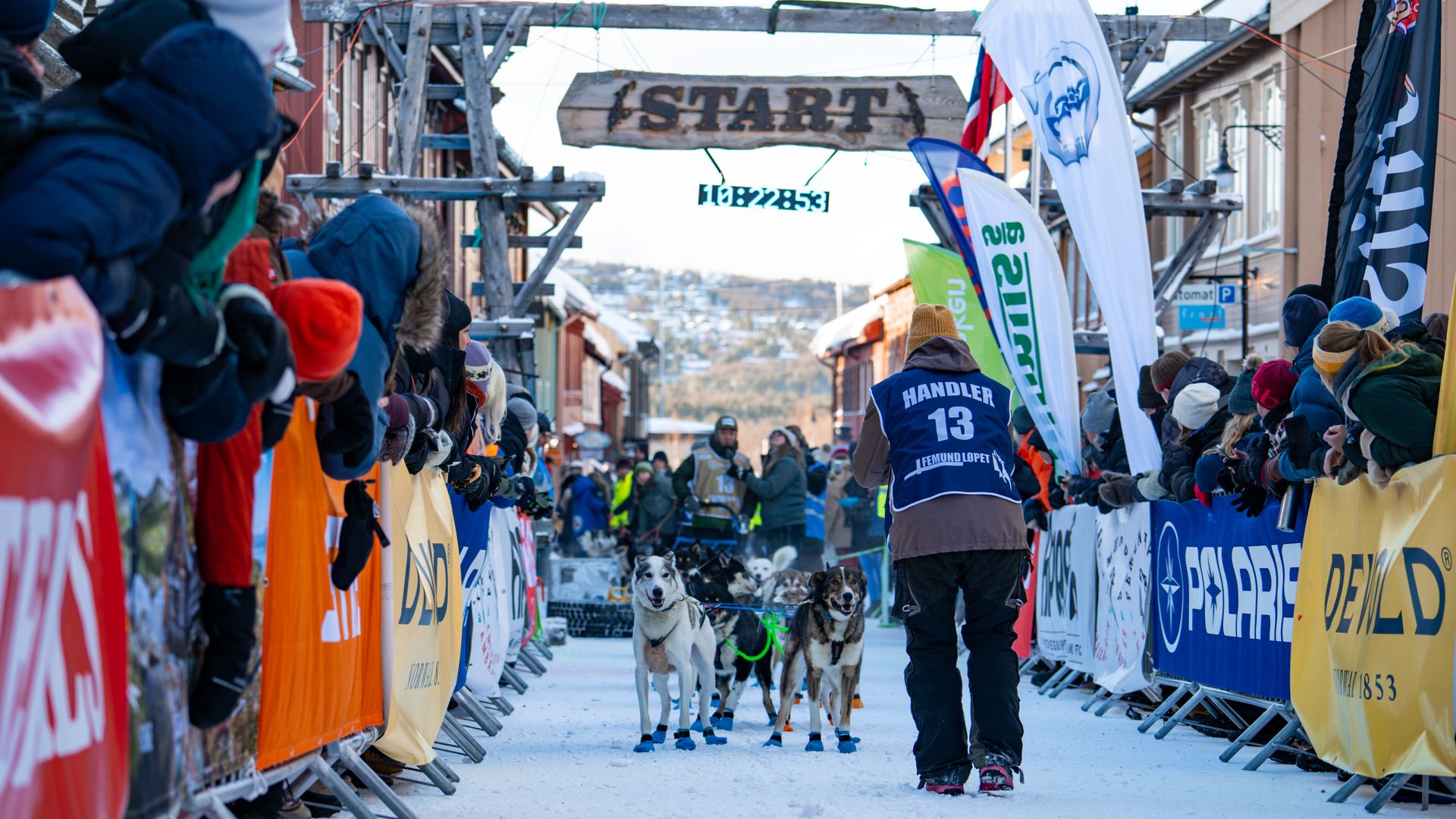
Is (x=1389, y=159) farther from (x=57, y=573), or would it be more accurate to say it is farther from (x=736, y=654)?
(x=57, y=573)

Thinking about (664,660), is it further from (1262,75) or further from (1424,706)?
(1262,75)

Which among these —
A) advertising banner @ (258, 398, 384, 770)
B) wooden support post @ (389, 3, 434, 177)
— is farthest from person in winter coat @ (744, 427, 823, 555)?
advertising banner @ (258, 398, 384, 770)

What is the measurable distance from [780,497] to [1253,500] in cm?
1026

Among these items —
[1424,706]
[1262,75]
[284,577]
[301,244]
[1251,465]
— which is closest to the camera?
[284,577]

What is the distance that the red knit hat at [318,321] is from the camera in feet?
12.8

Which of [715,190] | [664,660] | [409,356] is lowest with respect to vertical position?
[664,660]

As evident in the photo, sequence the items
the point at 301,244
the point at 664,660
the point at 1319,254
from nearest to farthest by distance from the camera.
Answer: the point at 301,244 → the point at 664,660 → the point at 1319,254

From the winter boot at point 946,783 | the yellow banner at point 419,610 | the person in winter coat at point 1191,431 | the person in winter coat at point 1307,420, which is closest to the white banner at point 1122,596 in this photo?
the person in winter coat at point 1191,431

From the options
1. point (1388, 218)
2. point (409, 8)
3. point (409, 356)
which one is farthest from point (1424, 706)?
point (409, 8)

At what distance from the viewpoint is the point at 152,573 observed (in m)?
3.12

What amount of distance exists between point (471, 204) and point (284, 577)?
94.0 feet

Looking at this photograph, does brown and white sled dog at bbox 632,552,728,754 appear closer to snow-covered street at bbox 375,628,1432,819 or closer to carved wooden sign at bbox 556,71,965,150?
snow-covered street at bbox 375,628,1432,819

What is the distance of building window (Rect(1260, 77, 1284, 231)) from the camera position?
22.6 meters

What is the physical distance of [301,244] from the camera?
5211 millimetres
